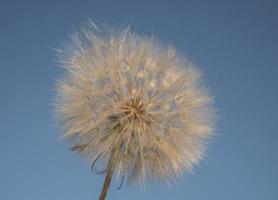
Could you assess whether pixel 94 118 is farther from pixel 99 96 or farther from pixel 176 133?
pixel 176 133

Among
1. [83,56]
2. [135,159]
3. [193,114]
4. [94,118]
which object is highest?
[83,56]

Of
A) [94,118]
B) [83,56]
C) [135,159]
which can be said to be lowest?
[135,159]

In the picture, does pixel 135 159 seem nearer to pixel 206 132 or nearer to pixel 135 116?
pixel 135 116

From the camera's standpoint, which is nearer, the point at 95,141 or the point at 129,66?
the point at 95,141

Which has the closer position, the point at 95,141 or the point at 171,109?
the point at 95,141

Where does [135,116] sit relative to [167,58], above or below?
below

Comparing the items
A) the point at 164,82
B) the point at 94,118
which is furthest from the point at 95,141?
Result: the point at 164,82

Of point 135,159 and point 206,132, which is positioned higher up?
point 206,132

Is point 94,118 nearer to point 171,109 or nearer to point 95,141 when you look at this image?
point 95,141

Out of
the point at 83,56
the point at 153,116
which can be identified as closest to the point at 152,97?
the point at 153,116
